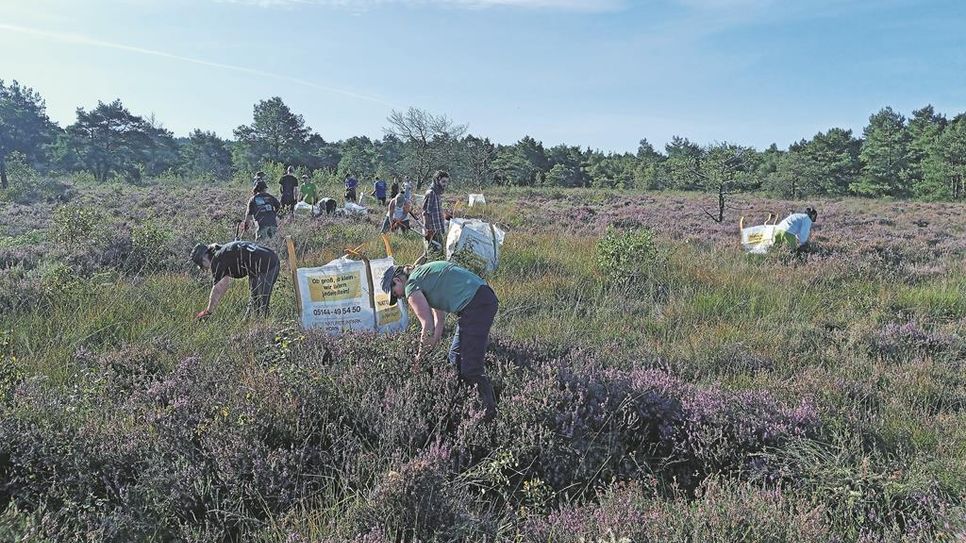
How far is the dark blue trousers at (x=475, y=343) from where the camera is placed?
360cm

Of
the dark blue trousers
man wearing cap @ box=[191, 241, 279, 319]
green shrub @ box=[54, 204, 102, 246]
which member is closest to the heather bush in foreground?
the dark blue trousers

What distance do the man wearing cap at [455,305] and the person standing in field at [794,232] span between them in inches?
302

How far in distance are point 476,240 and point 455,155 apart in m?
33.8

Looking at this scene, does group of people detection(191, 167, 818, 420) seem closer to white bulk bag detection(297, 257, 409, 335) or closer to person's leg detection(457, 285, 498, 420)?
person's leg detection(457, 285, 498, 420)

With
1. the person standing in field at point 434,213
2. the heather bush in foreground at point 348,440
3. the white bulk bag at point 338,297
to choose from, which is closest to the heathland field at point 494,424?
the heather bush in foreground at point 348,440

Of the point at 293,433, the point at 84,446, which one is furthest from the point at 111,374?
the point at 293,433

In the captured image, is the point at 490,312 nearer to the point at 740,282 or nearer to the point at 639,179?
the point at 740,282

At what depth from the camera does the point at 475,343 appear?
12.1ft

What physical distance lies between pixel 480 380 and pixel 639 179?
133 feet

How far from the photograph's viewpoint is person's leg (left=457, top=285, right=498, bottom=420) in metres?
3.59

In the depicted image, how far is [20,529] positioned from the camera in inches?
81.7

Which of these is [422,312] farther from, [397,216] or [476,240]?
[397,216]

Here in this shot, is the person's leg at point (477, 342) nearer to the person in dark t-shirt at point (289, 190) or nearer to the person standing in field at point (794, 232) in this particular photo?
the person standing in field at point (794, 232)

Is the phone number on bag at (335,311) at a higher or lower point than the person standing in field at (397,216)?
lower
